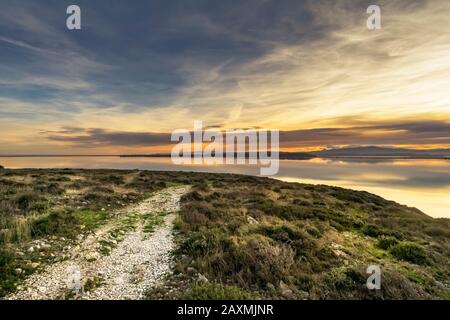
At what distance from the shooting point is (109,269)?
933 centimetres

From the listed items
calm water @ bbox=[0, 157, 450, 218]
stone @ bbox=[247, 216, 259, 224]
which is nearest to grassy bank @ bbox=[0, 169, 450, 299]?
stone @ bbox=[247, 216, 259, 224]

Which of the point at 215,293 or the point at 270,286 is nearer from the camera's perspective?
the point at 215,293

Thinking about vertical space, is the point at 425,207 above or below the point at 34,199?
below

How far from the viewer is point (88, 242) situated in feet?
38.5

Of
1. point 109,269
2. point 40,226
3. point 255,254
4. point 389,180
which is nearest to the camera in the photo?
point 109,269

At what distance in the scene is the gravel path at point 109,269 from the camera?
7.72 m

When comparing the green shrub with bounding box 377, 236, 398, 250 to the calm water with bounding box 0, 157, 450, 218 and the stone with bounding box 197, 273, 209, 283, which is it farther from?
the calm water with bounding box 0, 157, 450, 218

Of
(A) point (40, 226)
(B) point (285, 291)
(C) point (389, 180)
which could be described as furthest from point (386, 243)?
(C) point (389, 180)

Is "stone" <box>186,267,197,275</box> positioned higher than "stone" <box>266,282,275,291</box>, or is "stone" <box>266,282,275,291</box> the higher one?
"stone" <box>186,267,197,275</box>

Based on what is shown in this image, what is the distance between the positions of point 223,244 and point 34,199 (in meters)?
13.8

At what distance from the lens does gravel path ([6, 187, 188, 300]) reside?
7721mm

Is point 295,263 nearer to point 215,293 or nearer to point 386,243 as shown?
point 215,293
